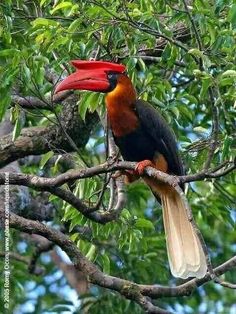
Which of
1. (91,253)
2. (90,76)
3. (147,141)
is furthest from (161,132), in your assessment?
(91,253)

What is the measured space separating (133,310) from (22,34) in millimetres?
1985

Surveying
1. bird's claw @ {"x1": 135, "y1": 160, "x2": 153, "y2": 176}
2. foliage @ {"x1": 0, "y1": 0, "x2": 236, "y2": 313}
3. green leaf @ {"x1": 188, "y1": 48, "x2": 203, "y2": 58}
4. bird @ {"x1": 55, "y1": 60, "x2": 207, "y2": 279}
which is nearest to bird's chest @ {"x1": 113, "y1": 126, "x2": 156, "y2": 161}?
bird @ {"x1": 55, "y1": 60, "x2": 207, "y2": 279}

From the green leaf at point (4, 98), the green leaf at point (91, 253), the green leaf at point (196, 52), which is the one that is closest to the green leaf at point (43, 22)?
the green leaf at point (4, 98)

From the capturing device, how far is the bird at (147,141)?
4977 mm

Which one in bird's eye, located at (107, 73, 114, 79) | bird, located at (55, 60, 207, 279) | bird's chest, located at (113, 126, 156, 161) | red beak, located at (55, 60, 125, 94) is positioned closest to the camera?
red beak, located at (55, 60, 125, 94)

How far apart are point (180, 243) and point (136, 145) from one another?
623mm

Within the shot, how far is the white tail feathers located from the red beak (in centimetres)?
76

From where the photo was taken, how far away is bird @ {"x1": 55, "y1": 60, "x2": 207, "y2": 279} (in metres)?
4.98

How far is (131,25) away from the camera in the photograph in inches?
186

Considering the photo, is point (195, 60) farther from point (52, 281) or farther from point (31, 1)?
point (52, 281)

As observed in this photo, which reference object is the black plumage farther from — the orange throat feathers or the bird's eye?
the bird's eye

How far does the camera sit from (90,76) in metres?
4.95

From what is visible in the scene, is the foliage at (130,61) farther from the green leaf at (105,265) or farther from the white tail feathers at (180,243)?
the white tail feathers at (180,243)

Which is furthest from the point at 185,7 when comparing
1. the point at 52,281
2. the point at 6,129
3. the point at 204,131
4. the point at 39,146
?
the point at 52,281
